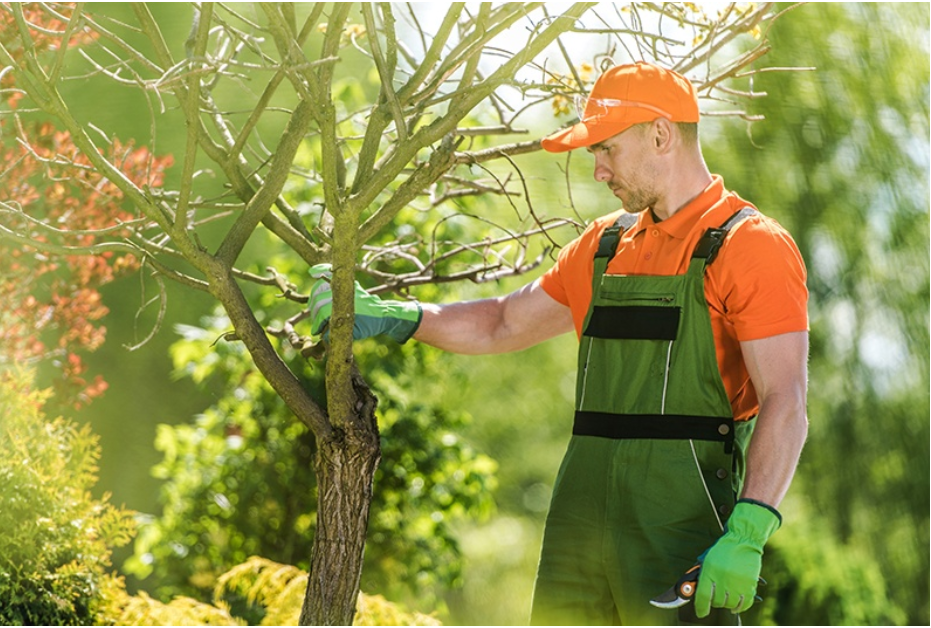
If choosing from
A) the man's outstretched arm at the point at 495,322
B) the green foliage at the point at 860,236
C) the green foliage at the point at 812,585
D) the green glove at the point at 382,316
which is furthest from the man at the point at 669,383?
the green foliage at the point at 860,236

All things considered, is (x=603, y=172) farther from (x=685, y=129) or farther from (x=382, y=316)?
(x=382, y=316)

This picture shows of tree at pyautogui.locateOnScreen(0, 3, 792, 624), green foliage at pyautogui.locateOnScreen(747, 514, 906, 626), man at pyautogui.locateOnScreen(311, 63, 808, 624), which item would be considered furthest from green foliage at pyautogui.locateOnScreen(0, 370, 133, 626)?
green foliage at pyautogui.locateOnScreen(747, 514, 906, 626)

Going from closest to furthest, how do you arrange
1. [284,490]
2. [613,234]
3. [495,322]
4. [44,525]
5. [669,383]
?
[669,383]
[613,234]
[495,322]
[44,525]
[284,490]

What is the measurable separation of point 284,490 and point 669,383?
109 inches

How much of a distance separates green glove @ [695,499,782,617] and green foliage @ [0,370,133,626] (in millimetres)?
1905

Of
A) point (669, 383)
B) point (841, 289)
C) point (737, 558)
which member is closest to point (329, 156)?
point (669, 383)

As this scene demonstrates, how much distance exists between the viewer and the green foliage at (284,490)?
14.9ft

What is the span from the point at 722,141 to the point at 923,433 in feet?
9.19

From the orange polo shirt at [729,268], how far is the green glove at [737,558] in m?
0.31

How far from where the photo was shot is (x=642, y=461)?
2.19m

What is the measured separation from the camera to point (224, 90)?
27.8 feet

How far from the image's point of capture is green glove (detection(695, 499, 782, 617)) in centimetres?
201

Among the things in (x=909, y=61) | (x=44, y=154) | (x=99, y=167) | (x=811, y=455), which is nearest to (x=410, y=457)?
(x=44, y=154)

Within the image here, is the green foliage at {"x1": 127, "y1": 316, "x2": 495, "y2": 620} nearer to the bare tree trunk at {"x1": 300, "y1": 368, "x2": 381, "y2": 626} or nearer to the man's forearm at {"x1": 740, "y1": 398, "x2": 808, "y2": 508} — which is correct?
the bare tree trunk at {"x1": 300, "y1": 368, "x2": 381, "y2": 626}
